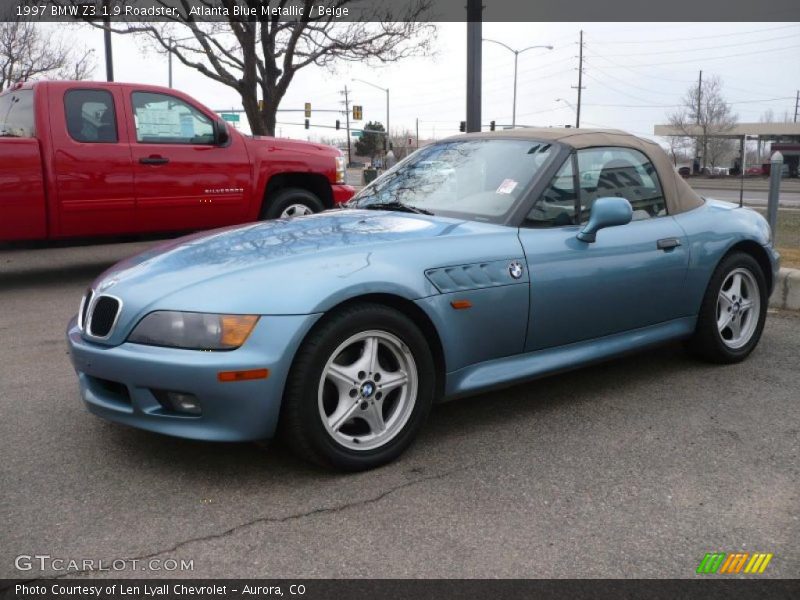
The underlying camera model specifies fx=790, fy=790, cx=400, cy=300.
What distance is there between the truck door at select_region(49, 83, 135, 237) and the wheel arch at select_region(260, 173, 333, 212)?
59.6 inches

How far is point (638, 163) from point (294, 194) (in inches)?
182

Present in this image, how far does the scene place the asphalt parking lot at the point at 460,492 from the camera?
2537mm

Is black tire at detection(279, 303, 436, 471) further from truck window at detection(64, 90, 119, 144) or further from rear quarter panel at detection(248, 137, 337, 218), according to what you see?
rear quarter panel at detection(248, 137, 337, 218)

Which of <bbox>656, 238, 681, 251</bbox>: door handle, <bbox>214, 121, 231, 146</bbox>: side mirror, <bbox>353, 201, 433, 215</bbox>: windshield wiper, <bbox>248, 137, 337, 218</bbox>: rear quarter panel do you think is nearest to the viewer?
<bbox>353, 201, 433, 215</bbox>: windshield wiper

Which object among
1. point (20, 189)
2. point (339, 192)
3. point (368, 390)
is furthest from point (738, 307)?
point (20, 189)

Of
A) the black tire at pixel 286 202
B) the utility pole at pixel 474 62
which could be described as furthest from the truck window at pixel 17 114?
the utility pole at pixel 474 62

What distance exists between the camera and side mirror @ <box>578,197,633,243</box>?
12.2ft

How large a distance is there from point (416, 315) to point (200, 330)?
90 cm

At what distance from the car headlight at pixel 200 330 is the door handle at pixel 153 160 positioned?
16.0 ft

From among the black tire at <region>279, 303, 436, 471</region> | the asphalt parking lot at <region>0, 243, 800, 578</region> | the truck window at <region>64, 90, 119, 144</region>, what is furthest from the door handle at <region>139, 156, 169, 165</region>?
the black tire at <region>279, 303, 436, 471</region>

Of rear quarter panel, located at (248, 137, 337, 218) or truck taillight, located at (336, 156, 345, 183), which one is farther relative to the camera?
truck taillight, located at (336, 156, 345, 183)

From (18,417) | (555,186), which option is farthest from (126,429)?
(555,186)

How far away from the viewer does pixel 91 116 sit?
7.20 meters

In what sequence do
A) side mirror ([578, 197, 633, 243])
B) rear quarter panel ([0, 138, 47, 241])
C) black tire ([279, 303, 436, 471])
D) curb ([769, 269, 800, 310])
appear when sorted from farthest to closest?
rear quarter panel ([0, 138, 47, 241])
curb ([769, 269, 800, 310])
side mirror ([578, 197, 633, 243])
black tire ([279, 303, 436, 471])
